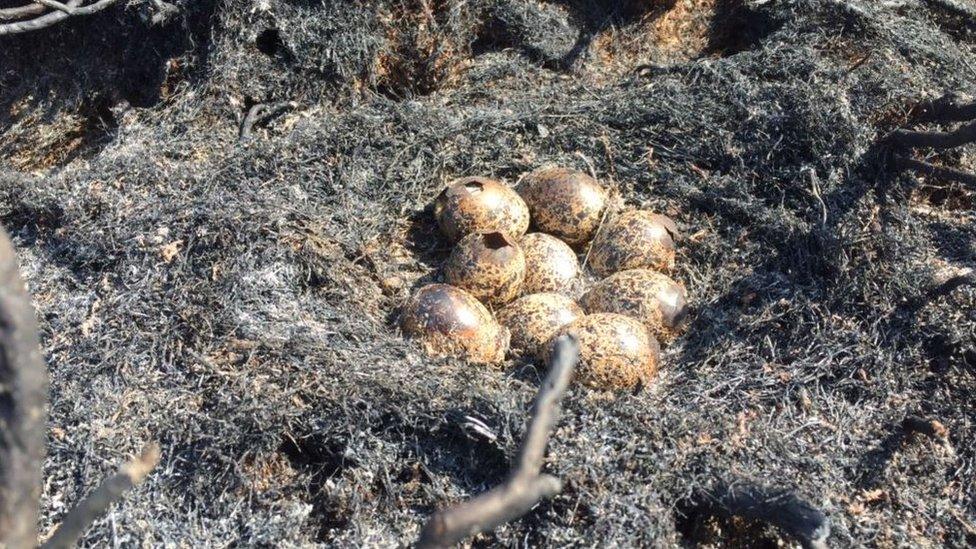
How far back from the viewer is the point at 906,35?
189 inches

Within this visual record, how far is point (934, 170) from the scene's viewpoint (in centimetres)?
393

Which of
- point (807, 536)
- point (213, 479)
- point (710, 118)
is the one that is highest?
point (710, 118)

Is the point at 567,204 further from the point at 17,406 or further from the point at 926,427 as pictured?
the point at 17,406

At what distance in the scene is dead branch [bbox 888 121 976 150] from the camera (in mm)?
3586

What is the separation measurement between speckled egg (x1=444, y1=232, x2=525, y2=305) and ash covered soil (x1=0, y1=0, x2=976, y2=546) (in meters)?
0.35

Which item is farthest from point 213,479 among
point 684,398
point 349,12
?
point 349,12

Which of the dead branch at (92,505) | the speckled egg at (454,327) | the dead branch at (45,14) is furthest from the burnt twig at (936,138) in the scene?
the dead branch at (45,14)

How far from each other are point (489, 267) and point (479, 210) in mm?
362

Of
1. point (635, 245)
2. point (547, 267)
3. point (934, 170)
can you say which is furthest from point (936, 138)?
point (547, 267)

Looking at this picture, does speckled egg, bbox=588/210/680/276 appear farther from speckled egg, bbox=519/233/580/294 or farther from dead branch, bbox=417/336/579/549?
dead branch, bbox=417/336/579/549

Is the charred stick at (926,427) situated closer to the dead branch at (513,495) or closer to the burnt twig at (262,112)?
the dead branch at (513,495)

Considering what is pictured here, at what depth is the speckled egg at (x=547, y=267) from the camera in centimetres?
386

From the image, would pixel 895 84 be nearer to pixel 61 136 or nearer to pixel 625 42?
pixel 625 42

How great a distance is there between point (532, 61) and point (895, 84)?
1.93 meters
